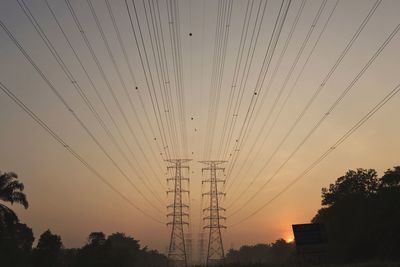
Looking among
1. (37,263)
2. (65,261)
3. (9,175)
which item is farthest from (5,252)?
(65,261)

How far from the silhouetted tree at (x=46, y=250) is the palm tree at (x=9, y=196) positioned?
30.1 metres

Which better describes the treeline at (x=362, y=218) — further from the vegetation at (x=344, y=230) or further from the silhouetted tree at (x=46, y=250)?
the silhouetted tree at (x=46, y=250)

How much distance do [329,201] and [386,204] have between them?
17899 millimetres

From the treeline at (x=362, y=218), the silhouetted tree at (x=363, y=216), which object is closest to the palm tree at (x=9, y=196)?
the treeline at (x=362, y=218)

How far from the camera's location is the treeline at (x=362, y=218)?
59.2 meters

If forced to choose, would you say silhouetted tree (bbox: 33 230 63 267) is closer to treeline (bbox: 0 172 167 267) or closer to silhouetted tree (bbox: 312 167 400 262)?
treeline (bbox: 0 172 167 267)

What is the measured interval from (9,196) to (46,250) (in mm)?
33275


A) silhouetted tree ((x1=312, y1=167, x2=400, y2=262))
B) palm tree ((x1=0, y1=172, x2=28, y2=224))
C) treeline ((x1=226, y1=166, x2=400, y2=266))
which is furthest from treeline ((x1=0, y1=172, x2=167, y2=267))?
silhouetted tree ((x1=312, y1=167, x2=400, y2=262))

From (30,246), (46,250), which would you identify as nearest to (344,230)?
(46,250)

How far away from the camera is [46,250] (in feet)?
247

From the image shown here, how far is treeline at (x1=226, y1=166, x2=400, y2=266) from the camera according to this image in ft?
194

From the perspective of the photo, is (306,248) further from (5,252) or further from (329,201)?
(5,252)

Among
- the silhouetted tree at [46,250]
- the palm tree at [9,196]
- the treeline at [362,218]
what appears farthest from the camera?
the silhouetted tree at [46,250]

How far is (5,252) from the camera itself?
199 feet
